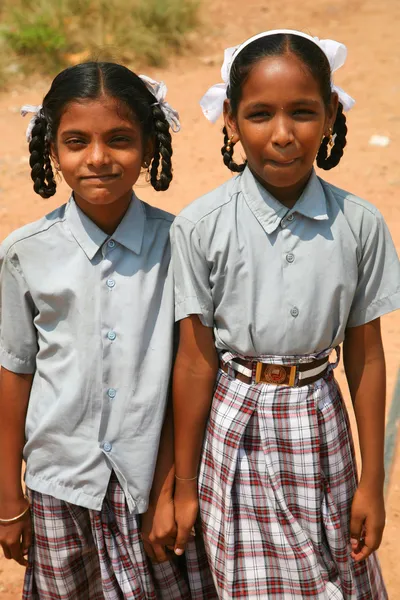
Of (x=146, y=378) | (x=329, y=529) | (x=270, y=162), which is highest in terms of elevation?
(x=270, y=162)

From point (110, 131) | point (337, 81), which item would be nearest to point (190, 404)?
point (110, 131)

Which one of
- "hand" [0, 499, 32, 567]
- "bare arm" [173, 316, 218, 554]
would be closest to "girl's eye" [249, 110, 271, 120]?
"bare arm" [173, 316, 218, 554]

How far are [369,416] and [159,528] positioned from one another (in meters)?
0.59

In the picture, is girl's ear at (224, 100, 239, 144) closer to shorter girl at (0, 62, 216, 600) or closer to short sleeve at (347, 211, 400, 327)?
shorter girl at (0, 62, 216, 600)

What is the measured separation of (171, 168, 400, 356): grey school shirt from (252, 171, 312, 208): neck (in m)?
0.03

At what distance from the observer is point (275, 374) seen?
205cm

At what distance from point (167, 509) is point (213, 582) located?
1.06ft

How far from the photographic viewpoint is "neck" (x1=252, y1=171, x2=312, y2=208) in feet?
6.69

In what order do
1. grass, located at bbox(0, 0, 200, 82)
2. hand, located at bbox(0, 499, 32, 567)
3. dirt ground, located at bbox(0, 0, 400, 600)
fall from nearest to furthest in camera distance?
hand, located at bbox(0, 499, 32, 567) → dirt ground, located at bbox(0, 0, 400, 600) → grass, located at bbox(0, 0, 200, 82)

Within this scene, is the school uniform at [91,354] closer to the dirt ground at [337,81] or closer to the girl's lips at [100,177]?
the girl's lips at [100,177]

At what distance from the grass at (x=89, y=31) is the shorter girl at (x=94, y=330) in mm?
5558

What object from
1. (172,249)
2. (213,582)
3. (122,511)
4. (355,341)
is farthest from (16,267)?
(213,582)

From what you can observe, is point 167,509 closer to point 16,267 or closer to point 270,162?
point 16,267

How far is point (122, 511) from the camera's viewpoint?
7.04 feet
